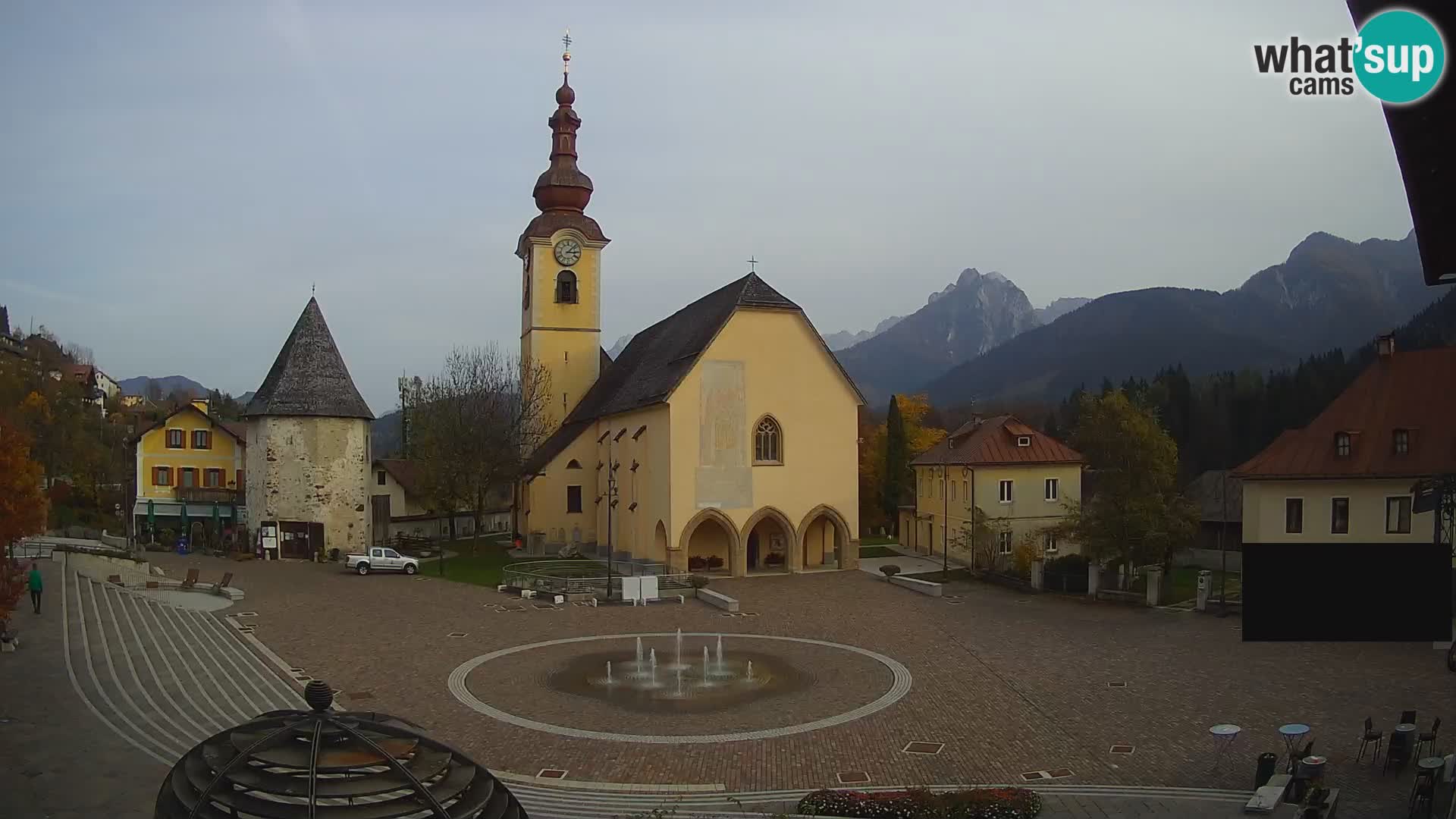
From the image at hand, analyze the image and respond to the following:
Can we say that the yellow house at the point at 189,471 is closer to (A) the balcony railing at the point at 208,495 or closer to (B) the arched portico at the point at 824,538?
(A) the balcony railing at the point at 208,495

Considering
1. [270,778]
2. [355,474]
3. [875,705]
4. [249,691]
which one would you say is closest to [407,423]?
[355,474]

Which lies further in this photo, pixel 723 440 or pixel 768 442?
pixel 768 442

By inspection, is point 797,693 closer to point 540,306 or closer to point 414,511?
point 540,306

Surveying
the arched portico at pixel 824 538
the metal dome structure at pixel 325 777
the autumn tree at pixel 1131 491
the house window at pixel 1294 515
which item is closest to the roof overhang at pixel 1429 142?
the metal dome structure at pixel 325 777

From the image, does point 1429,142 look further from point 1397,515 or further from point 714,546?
point 714,546

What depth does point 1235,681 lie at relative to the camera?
62.8 ft

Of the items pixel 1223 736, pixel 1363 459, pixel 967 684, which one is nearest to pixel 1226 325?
pixel 1363 459

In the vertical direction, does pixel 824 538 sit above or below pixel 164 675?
above

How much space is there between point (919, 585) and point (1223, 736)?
19.0 meters

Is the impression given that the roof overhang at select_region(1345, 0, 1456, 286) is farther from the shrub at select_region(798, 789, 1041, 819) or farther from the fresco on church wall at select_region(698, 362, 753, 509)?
the fresco on church wall at select_region(698, 362, 753, 509)

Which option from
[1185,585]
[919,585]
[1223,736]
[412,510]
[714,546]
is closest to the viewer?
[1223,736]

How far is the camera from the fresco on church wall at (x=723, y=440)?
3759 cm

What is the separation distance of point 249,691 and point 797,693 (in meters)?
10.4

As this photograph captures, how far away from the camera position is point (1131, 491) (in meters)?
30.6
